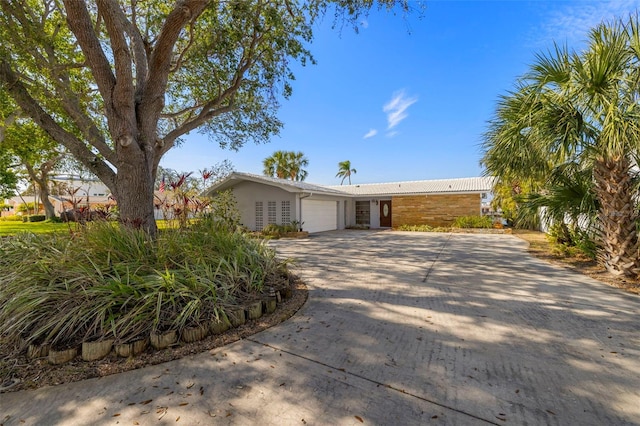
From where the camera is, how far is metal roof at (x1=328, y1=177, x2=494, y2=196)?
18859mm

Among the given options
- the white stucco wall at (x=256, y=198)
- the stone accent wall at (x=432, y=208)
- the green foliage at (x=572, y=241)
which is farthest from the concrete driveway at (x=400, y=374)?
the stone accent wall at (x=432, y=208)

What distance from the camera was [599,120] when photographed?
5.33m

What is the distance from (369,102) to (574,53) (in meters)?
9.23

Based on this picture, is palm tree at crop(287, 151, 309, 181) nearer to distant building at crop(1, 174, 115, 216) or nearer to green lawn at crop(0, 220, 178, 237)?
distant building at crop(1, 174, 115, 216)

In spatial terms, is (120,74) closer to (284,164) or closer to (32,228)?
(32,228)

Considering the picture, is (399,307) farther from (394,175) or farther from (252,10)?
(394,175)

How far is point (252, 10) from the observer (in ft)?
24.5

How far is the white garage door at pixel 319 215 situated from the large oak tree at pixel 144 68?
626cm

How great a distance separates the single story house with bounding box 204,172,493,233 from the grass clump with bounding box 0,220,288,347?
415 inches

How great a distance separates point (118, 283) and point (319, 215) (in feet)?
48.4

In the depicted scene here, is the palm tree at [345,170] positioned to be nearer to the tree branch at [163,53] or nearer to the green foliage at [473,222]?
the green foliage at [473,222]

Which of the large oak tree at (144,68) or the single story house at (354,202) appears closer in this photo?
the large oak tree at (144,68)

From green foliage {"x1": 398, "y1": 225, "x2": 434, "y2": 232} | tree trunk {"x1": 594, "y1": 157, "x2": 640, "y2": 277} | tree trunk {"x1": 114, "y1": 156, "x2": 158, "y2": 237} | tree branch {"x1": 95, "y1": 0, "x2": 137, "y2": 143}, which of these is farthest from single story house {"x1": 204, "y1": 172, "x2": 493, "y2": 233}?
tree trunk {"x1": 594, "y1": 157, "x2": 640, "y2": 277}

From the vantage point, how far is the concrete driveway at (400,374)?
205cm
